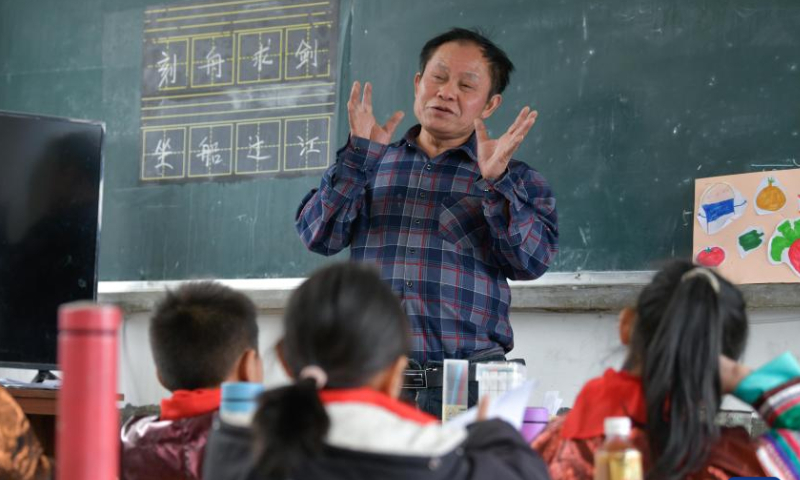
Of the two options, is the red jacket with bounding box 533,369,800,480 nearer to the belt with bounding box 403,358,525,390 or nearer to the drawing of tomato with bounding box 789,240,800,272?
the belt with bounding box 403,358,525,390

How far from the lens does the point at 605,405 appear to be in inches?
65.6

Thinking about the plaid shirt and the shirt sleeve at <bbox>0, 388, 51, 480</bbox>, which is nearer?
the shirt sleeve at <bbox>0, 388, 51, 480</bbox>

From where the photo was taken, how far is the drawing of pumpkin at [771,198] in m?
3.05

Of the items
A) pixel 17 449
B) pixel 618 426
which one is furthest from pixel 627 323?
pixel 17 449

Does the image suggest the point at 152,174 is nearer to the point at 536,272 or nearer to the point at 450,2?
the point at 450,2

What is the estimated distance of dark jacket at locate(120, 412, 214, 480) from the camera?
6.54 ft

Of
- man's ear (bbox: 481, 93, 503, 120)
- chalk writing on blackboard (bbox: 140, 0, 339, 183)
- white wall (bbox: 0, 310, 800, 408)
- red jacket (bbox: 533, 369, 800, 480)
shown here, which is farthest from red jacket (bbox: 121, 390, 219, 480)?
chalk writing on blackboard (bbox: 140, 0, 339, 183)

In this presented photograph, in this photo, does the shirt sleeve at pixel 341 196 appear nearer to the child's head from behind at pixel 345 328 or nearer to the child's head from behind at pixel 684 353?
the child's head from behind at pixel 684 353

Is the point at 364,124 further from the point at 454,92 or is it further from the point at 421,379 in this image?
the point at 421,379

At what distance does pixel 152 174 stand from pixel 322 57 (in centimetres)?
81

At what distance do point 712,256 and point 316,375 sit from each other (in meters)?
2.13

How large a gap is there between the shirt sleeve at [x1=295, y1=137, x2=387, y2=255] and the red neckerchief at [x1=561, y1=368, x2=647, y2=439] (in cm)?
104

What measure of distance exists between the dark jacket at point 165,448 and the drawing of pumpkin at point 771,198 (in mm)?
1780

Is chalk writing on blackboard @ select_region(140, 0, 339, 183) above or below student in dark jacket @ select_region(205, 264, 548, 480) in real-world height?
above
